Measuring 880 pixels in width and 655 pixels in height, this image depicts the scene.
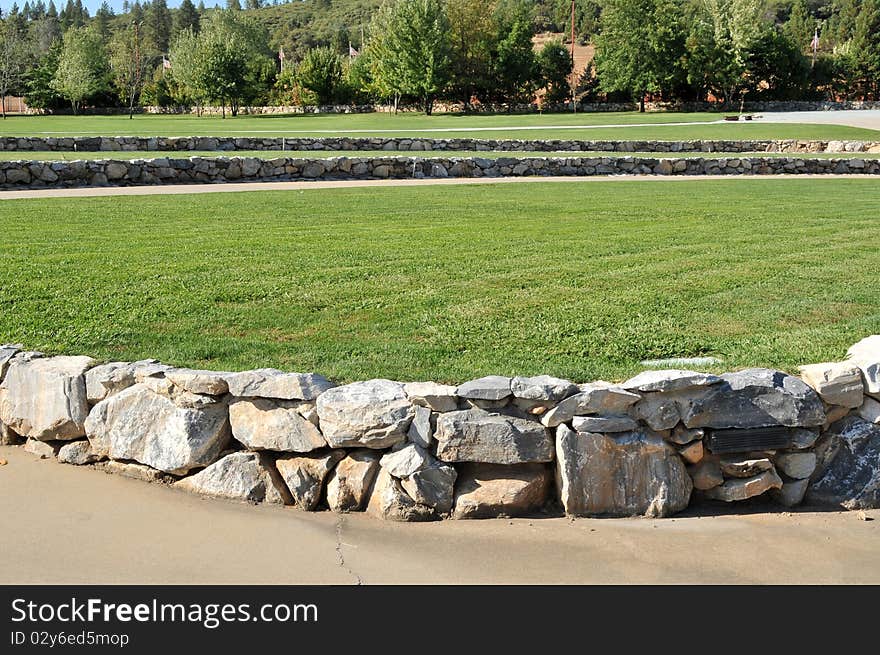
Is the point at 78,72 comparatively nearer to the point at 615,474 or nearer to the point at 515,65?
the point at 515,65

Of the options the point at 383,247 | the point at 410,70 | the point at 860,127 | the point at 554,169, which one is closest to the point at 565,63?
the point at 410,70

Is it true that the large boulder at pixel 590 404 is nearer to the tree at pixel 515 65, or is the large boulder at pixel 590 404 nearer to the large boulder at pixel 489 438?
the large boulder at pixel 489 438

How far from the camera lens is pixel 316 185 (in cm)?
1991

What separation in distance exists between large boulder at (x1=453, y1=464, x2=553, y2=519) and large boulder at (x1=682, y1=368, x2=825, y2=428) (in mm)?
847

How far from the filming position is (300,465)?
191 inches

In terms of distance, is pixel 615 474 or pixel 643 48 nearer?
pixel 615 474

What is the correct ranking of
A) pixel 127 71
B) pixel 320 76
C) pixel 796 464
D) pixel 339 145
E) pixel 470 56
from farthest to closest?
pixel 127 71, pixel 470 56, pixel 320 76, pixel 339 145, pixel 796 464

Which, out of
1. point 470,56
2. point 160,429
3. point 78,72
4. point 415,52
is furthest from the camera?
point 470,56

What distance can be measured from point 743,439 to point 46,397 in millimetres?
4024

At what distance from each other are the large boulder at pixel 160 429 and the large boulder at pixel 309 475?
48cm

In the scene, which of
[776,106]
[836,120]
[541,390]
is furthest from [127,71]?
[541,390]
